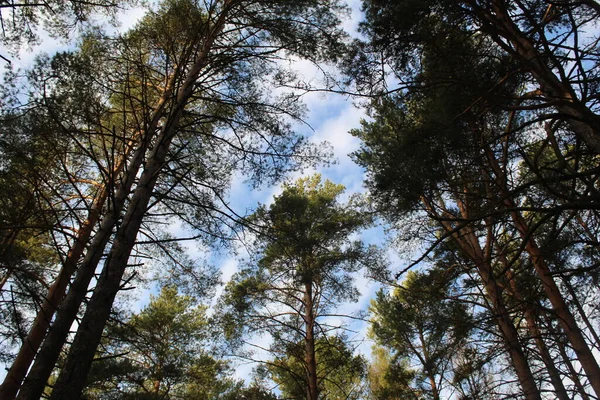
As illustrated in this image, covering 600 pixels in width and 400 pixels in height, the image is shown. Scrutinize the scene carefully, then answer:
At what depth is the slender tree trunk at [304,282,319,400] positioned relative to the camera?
26.1 feet

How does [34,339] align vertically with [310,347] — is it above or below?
below

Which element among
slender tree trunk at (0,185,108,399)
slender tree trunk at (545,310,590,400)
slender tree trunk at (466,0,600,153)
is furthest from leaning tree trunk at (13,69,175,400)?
slender tree trunk at (545,310,590,400)

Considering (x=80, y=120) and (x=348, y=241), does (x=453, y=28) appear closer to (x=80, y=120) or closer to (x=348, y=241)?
(x=80, y=120)

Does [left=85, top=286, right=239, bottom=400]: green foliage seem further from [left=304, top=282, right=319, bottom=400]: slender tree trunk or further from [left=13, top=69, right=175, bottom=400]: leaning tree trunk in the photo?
[left=13, top=69, right=175, bottom=400]: leaning tree trunk

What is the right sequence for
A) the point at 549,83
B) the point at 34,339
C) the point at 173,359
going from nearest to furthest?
the point at 549,83 → the point at 34,339 → the point at 173,359

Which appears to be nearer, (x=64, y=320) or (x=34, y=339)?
(x=64, y=320)

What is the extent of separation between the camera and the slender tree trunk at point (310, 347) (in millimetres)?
7940

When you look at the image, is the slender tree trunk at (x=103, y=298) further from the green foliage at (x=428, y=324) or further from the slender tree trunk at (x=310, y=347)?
the slender tree trunk at (x=310, y=347)

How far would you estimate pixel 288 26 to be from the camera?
17.7 feet

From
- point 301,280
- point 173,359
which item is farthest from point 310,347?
point 173,359

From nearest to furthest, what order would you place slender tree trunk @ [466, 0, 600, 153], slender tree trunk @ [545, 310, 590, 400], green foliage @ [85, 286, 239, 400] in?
slender tree trunk @ [466, 0, 600, 153], slender tree trunk @ [545, 310, 590, 400], green foliage @ [85, 286, 239, 400]

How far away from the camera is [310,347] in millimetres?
8703

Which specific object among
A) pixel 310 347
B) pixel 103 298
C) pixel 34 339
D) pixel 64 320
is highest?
pixel 310 347

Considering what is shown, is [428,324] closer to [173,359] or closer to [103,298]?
[103,298]
